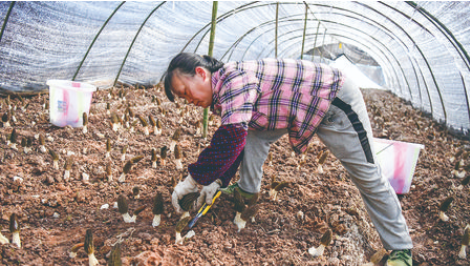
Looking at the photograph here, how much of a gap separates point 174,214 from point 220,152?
→ 90cm

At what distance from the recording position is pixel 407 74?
420 inches

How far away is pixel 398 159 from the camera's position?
3.47 metres

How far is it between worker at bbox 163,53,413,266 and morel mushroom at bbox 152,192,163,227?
0.15 metres

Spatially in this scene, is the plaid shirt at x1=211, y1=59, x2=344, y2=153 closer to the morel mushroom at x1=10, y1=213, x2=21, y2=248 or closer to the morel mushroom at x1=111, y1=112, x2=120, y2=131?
the morel mushroom at x1=10, y1=213, x2=21, y2=248

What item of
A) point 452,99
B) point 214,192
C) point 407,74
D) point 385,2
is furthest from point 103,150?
point 407,74

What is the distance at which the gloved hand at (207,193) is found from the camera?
8.69 ft

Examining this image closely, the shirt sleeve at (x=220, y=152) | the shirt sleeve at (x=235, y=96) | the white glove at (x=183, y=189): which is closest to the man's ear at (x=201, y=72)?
the shirt sleeve at (x=235, y=96)

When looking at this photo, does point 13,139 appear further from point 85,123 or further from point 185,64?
point 185,64

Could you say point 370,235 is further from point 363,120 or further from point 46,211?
point 46,211

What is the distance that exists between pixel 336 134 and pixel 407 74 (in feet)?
A: 32.7

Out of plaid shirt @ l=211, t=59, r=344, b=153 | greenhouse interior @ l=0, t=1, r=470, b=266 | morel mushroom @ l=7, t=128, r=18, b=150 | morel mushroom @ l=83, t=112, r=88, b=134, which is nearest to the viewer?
plaid shirt @ l=211, t=59, r=344, b=153

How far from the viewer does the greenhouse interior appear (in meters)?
2.20

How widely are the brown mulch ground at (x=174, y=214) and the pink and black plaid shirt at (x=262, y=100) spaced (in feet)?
1.96

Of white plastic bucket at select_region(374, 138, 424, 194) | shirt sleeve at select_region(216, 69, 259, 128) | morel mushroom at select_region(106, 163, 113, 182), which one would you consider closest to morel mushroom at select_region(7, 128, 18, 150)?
morel mushroom at select_region(106, 163, 113, 182)
